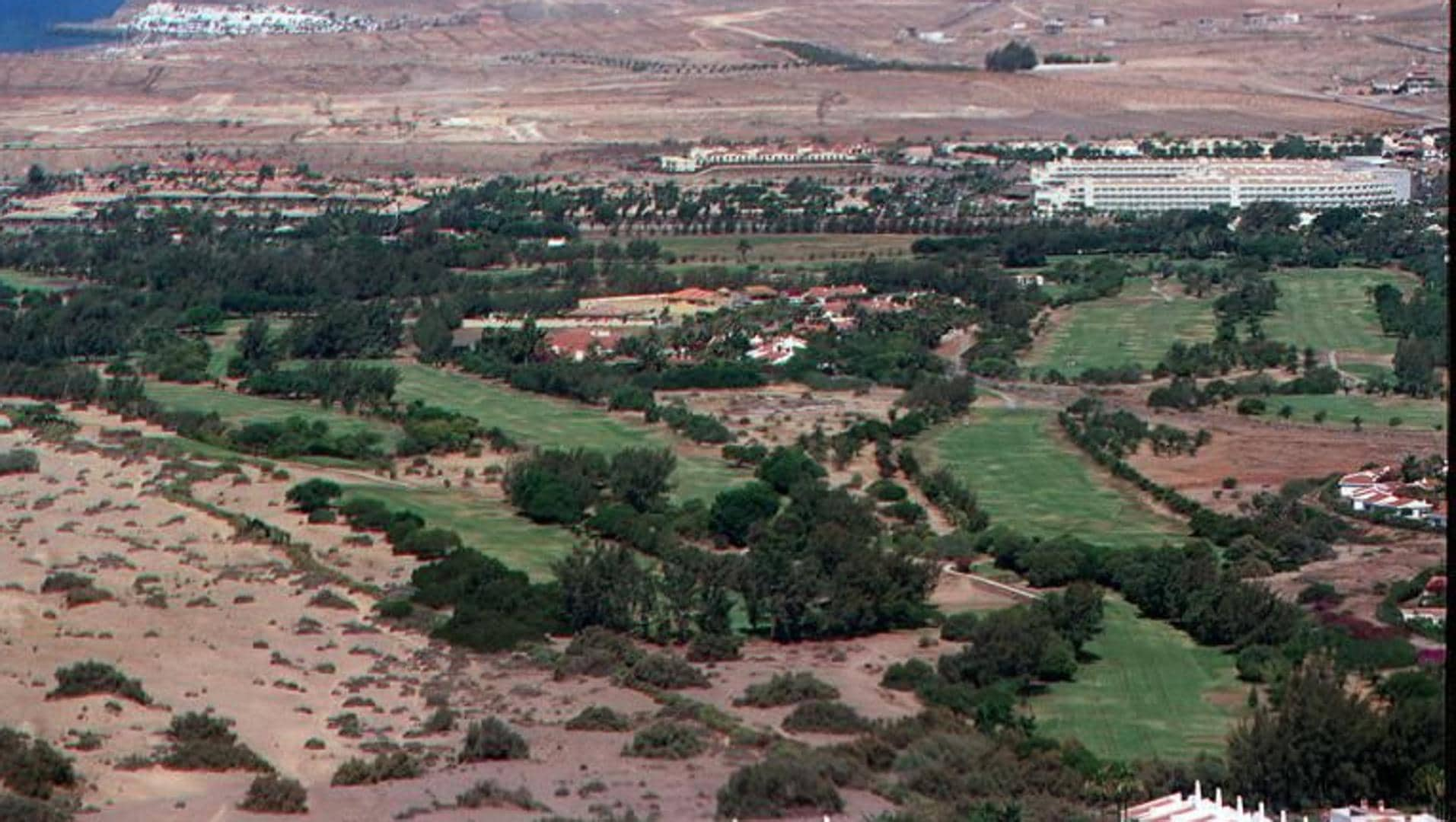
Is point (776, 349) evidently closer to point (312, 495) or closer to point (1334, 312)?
point (1334, 312)

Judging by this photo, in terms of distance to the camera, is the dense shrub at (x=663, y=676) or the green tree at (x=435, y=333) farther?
the green tree at (x=435, y=333)

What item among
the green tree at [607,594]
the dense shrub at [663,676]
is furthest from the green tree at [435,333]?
the dense shrub at [663,676]

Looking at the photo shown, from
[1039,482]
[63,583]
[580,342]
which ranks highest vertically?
[63,583]

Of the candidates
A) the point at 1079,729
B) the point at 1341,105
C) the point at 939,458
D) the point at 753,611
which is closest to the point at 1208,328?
the point at 939,458

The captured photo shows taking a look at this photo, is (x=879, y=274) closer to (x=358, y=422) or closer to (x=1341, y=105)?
(x=358, y=422)

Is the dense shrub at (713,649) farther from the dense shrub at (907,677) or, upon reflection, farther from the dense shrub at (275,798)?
the dense shrub at (275,798)

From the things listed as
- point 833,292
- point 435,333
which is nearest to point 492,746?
point 435,333

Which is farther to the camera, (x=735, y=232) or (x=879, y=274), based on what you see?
(x=735, y=232)
